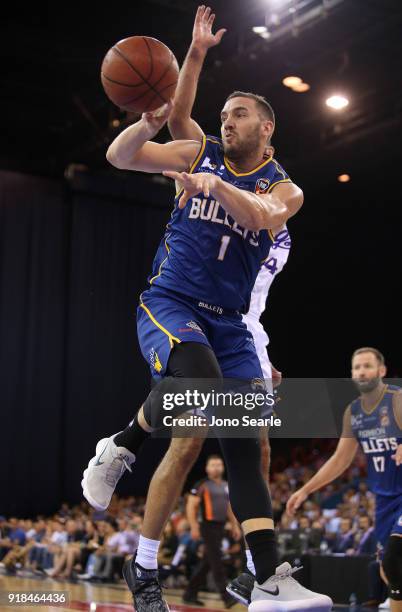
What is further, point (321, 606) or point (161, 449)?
point (161, 449)

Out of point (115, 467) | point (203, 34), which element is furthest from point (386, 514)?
point (203, 34)

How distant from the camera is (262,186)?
455 centimetres

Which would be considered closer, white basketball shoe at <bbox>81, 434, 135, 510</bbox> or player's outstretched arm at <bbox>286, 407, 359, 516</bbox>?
white basketball shoe at <bbox>81, 434, 135, 510</bbox>

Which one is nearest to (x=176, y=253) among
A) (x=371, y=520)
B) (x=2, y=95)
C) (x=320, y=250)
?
(x=371, y=520)

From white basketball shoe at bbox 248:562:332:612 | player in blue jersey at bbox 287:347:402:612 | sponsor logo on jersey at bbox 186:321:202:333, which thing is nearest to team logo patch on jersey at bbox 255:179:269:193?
sponsor logo on jersey at bbox 186:321:202:333

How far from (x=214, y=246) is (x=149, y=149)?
0.64 m

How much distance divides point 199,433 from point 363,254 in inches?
689

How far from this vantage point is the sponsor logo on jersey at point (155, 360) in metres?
4.20

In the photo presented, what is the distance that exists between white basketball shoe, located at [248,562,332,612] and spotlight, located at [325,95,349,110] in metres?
12.5

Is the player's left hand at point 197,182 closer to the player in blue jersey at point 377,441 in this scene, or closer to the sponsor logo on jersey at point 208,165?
the sponsor logo on jersey at point 208,165

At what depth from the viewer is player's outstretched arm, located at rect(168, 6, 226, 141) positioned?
5.05 m

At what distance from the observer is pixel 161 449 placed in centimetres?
2192

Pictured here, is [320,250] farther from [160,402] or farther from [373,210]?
[160,402]

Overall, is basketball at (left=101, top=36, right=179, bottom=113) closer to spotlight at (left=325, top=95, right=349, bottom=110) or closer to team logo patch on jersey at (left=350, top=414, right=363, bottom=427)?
team logo patch on jersey at (left=350, top=414, right=363, bottom=427)
